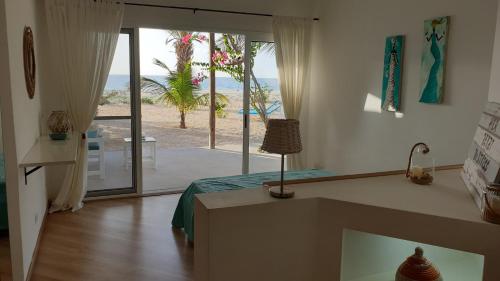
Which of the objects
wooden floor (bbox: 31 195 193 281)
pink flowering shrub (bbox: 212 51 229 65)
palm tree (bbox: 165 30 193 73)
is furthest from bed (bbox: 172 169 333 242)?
palm tree (bbox: 165 30 193 73)

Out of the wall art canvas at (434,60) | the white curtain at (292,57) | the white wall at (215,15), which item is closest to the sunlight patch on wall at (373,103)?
the wall art canvas at (434,60)

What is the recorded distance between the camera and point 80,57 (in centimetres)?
451

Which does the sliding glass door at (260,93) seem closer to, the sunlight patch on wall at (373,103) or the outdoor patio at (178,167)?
the outdoor patio at (178,167)

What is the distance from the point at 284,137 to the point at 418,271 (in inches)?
34.9

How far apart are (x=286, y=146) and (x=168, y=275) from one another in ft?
5.73

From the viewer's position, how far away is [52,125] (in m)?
4.02

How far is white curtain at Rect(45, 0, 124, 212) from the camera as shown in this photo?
4.42 meters

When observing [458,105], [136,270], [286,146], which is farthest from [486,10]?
[136,270]

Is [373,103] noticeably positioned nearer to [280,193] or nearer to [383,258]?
[383,258]

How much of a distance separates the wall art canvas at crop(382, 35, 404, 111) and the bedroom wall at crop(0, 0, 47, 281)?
3412 mm

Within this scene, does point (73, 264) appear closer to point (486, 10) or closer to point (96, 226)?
point (96, 226)

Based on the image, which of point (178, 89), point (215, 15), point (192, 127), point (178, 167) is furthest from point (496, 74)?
point (192, 127)

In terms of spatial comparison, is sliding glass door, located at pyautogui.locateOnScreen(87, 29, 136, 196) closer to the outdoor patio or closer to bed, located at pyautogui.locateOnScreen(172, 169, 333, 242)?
the outdoor patio

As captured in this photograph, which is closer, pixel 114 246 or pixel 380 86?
pixel 114 246
